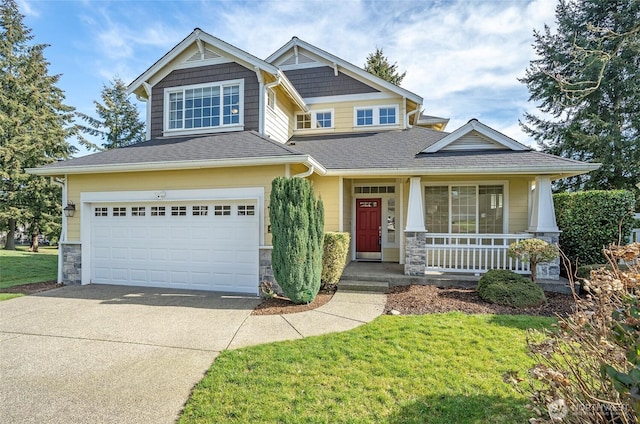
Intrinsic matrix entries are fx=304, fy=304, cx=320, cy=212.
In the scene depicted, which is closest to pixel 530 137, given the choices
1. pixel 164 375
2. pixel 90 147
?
pixel 164 375

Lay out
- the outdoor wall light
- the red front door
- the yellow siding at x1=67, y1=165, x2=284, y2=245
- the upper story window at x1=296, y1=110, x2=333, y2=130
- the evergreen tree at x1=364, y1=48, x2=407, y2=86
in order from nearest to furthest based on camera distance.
→ 1. the yellow siding at x1=67, y1=165, x2=284, y2=245
2. the outdoor wall light
3. the red front door
4. the upper story window at x1=296, y1=110, x2=333, y2=130
5. the evergreen tree at x1=364, y1=48, x2=407, y2=86

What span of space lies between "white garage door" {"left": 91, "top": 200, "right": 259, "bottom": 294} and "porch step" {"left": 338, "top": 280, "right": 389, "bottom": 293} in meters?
2.18

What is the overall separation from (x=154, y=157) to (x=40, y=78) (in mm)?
23551

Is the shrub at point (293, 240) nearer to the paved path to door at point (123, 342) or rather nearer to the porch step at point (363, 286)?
the paved path to door at point (123, 342)

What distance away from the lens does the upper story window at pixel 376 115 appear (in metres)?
12.2

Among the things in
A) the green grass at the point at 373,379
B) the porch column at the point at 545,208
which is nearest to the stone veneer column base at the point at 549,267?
the porch column at the point at 545,208

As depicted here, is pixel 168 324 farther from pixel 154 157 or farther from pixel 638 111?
pixel 638 111

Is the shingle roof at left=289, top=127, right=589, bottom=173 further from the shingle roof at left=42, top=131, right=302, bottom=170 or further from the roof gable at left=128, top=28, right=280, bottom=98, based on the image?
the roof gable at left=128, top=28, right=280, bottom=98

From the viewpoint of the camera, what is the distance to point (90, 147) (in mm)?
24938

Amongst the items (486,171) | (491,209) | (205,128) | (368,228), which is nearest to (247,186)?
(205,128)

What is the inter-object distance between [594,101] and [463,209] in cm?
1292

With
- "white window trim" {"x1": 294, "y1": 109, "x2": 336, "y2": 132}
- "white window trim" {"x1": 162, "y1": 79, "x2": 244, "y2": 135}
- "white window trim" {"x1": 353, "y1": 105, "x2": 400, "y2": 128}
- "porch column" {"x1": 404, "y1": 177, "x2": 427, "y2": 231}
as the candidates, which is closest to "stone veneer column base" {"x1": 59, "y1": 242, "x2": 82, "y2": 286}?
"white window trim" {"x1": 162, "y1": 79, "x2": 244, "y2": 135}

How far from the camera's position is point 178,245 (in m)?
7.89

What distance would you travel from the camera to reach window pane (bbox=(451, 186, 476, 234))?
9695mm
